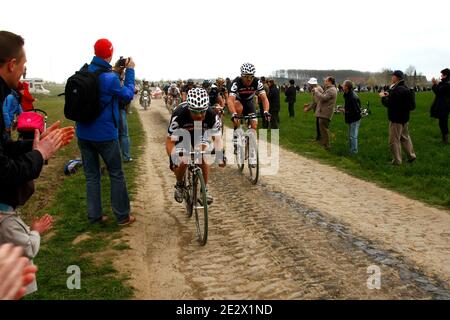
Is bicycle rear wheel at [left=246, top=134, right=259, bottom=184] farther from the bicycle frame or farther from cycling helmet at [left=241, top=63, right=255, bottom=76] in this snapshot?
the bicycle frame

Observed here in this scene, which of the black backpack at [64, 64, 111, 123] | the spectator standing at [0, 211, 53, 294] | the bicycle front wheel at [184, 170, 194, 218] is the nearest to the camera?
the spectator standing at [0, 211, 53, 294]

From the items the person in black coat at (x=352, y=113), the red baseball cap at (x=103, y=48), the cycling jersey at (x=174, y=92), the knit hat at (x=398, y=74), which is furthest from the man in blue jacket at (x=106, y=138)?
the cycling jersey at (x=174, y=92)

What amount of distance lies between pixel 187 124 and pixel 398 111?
7.27 m

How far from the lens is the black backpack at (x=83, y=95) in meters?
6.44

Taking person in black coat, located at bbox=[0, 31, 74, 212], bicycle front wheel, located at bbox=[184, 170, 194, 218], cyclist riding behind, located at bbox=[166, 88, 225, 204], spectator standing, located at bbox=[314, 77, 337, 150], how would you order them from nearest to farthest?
person in black coat, located at bbox=[0, 31, 74, 212] → cyclist riding behind, located at bbox=[166, 88, 225, 204] → bicycle front wheel, located at bbox=[184, 170, 194, 218] → spectator standing, located at bbox=[314, 77, 337, 150]

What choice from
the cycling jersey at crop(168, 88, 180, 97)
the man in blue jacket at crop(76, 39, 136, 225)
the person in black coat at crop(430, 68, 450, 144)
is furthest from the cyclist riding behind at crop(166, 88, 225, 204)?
the cycling jersey at crop(168, 88, 180, 97)

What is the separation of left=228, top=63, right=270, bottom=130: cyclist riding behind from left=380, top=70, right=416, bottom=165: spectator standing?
3773mm

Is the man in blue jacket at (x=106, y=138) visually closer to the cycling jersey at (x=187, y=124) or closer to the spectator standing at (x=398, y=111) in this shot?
the cycling jersey at (x=187, y=124)

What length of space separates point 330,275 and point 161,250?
247cm

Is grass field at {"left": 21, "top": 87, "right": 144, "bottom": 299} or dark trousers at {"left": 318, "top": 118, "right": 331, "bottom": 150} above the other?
Result: dark trousers at {"left": 318, "top": 118, "right": 331, "bottom": 150}

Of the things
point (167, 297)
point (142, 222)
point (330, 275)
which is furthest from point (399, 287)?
point (142, 222)

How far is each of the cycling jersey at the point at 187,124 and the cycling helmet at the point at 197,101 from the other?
281 mm

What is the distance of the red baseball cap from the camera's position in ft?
21.9
